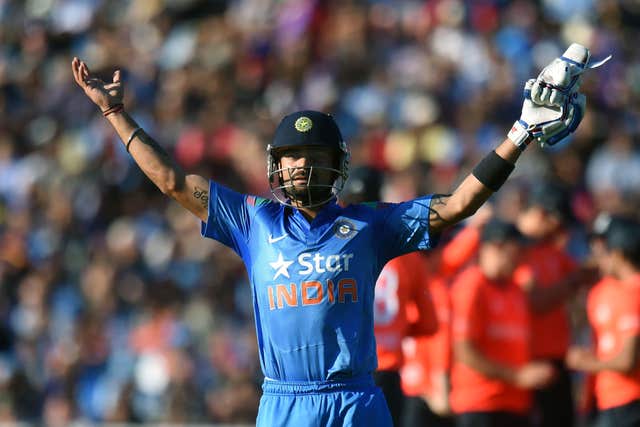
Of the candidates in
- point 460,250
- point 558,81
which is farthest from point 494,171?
point 460,250

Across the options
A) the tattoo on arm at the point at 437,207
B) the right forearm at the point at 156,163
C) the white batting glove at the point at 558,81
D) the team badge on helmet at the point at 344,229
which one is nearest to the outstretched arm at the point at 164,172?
the right forearm at the point at 156,163

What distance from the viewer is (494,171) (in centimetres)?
527

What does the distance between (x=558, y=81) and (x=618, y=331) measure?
3014 millimetres

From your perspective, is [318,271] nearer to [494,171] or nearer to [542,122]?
[494,171]

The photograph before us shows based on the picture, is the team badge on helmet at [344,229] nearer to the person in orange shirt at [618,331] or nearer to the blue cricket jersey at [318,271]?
the blue cricket jersey at [318,271]

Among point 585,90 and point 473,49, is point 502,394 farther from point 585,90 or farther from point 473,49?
point 473,49

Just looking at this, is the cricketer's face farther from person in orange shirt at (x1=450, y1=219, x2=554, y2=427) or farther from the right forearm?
person in orange shirt at (x1=450, y1=219, x2=554, y2=427)

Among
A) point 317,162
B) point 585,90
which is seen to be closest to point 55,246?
point 585,90

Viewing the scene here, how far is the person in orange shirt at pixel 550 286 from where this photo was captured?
30.2 ft

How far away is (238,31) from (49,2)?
157 inches

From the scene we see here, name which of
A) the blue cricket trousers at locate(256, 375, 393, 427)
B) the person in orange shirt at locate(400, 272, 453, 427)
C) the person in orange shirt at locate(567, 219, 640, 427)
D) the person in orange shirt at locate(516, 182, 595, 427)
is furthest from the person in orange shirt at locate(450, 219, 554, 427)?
the blue cricket trousers at locate(256, 375, 393, 427)

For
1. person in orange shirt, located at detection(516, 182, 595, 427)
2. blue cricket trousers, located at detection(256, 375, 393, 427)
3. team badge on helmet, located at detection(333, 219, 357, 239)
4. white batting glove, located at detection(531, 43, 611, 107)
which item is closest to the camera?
white batting glove, located at detection(531, 43, 611, 107)

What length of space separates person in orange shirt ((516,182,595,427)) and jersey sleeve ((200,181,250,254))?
3837 millimetres

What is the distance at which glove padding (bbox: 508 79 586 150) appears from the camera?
5.27m
